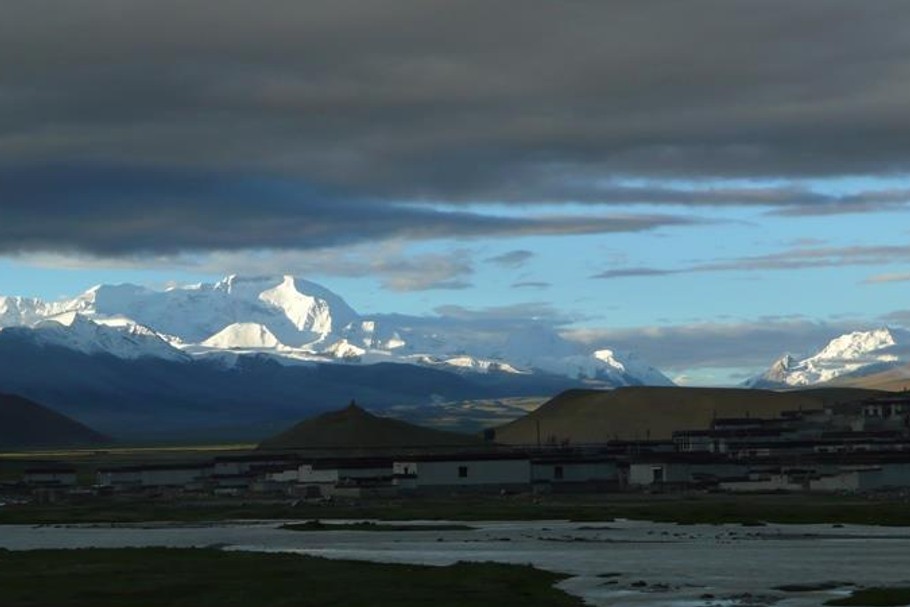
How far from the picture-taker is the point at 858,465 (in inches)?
7008

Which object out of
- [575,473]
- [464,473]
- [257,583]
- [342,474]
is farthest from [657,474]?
[257,583]

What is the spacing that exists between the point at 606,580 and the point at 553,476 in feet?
364

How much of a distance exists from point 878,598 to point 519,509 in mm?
77879

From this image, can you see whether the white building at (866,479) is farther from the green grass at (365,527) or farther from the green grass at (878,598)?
the green grass at (878,598)

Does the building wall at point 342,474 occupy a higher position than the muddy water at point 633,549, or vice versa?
the building wall at point 342,474

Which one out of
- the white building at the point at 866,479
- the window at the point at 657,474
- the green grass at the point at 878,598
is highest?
the window at the point at 657,474

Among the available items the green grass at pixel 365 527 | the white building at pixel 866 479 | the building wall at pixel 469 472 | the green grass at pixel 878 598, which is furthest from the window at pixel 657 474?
the green grass at pixel 878 598

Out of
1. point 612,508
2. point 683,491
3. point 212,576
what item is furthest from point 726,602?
point 683,491

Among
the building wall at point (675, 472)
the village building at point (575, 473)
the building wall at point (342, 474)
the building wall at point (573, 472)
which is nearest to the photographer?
the building wall at point (675, 472)

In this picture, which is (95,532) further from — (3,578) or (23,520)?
(3,578)

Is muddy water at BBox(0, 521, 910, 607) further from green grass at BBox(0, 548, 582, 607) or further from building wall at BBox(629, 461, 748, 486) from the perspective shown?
building wall at BBox(629, 461, 748, 486)

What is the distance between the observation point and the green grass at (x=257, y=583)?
7338 cm

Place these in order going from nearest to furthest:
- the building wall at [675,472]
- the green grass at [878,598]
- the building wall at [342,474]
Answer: the green grass at [878,598] < the building wall at [675,472] < the building wall at [342,474]

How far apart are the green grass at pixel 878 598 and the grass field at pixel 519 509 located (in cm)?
4786
